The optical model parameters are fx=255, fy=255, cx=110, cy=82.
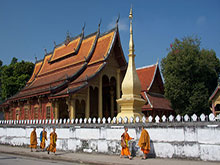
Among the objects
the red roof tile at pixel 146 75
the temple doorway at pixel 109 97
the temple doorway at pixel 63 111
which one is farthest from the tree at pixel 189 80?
the temple doorway at pixel 63 111

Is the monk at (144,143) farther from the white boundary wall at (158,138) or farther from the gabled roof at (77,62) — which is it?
the gabled roof at (77,62)

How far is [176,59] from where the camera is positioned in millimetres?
24734

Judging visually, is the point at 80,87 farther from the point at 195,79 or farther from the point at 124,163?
the point at 195,79

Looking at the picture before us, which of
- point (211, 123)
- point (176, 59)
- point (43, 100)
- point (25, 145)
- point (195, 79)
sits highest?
point (176, 59)

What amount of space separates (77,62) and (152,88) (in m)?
9.14

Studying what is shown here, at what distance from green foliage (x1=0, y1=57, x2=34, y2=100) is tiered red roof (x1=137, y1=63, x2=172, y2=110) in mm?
17326

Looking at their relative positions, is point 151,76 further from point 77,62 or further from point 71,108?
point 71,108

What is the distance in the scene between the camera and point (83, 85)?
1805 centimetres

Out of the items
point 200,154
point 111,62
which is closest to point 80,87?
point 111,62

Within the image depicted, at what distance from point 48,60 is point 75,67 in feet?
23.0

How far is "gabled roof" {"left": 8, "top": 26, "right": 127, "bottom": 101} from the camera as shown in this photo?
64.0 ft

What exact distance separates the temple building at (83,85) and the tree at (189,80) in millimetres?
1972

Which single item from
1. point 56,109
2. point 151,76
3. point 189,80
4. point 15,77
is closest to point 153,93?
point 151,76

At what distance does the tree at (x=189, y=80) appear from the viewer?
23553mm
